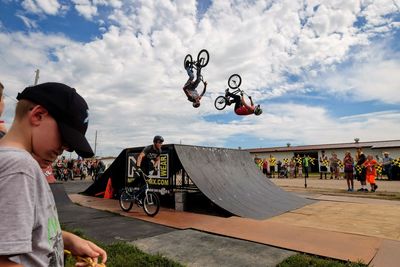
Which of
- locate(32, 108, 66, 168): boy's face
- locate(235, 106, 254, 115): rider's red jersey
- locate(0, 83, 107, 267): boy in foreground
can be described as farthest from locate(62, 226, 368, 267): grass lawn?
locate(235, 106, 254, 115): rider's red jersey

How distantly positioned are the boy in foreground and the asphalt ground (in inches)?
129

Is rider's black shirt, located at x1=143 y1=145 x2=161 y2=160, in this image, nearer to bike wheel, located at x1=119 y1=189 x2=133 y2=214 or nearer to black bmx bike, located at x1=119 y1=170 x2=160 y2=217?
black bmx bike, located at x1=119 y1=170 x2=160 y2=217

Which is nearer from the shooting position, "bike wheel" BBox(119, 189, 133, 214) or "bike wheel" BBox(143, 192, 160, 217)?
"bike wheel" BBox(143, 192, 160, 217)

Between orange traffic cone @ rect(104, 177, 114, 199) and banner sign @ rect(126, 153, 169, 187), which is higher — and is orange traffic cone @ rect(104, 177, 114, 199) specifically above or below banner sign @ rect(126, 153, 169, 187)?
below

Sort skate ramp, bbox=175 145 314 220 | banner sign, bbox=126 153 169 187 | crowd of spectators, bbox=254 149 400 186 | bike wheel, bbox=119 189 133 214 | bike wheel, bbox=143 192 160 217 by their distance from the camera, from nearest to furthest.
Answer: bike wheel, bbox=143 192 160 217 → skate ramp, bbox=175 145 314 220 → bike wheel, bbox=119 189 133 214 → banner sign, bbox=126 153 169 187 → crowd of spectators, bbox=254 149 400 186

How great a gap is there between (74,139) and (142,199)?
721cm

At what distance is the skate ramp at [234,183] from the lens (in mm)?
7869

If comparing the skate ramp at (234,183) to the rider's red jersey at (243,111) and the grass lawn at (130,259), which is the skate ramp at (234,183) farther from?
the grass lawn at (130,259)

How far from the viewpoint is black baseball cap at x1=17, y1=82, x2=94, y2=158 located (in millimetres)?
1134

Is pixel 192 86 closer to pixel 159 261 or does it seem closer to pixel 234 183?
pixel 234 183

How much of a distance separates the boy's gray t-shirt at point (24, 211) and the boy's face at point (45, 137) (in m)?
0.11

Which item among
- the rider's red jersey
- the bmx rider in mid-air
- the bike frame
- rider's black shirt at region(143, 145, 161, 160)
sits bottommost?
the bike frame

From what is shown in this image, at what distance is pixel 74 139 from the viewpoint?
1164 mm

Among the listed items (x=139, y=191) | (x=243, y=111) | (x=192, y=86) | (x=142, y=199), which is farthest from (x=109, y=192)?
(x=243, y=111)
